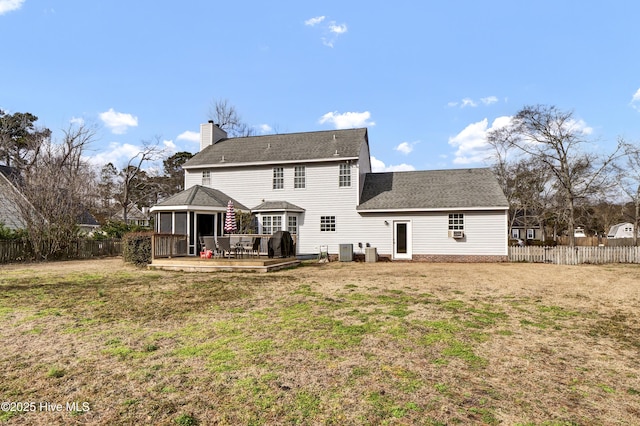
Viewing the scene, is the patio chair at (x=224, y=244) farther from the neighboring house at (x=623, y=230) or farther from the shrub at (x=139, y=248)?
the neighboring house at (x=623, y=230)

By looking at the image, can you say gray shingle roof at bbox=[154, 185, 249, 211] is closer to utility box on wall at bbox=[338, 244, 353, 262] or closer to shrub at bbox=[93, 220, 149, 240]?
utility box on wall at bbox=[338, 244, 353, 262]

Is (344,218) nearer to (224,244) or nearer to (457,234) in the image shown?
(457,234)

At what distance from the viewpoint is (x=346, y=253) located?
19125 millimetres

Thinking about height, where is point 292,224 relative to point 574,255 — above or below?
above

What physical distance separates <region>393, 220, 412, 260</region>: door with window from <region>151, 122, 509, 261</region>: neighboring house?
0.06 metres

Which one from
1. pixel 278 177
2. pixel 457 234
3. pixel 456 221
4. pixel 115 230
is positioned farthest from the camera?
pixel 115 230

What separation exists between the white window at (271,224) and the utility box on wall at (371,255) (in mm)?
5198

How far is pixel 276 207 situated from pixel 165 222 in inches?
235

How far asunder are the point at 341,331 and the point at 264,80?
55.9ft

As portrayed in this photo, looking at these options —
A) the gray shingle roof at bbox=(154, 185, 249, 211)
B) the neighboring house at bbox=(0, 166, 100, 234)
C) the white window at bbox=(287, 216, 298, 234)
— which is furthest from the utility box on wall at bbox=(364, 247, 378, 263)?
the neighboring house at bbox=(0, 166, 100, 234)

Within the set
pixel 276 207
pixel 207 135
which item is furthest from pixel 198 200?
pixel 207 135

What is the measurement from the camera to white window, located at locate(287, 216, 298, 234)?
791 inches

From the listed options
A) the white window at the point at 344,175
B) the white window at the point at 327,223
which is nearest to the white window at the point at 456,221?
the white window at the point at 344,175

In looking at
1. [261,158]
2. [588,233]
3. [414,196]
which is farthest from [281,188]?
[588,233]
